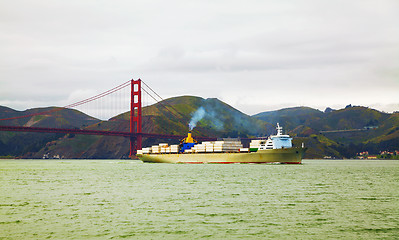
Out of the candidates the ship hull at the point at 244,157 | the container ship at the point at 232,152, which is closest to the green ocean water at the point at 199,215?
the ship hull at the point at 244,157

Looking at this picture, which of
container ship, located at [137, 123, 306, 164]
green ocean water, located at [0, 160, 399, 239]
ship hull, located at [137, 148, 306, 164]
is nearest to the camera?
green ocean water, located at [0, 160, 399, 239]

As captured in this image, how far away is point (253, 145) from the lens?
10031cm

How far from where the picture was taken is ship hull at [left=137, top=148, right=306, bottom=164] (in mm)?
94562

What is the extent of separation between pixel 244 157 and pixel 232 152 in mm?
5992

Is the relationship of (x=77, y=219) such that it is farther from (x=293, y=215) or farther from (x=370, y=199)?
(x=370, y=199)

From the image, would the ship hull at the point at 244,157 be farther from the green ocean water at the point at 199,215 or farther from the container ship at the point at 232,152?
the green ocean water at the point at 199,215

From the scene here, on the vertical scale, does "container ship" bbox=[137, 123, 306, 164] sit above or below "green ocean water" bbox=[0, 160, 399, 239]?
above

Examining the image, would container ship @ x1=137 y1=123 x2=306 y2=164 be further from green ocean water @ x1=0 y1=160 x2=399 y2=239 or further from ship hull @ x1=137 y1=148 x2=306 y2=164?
green ocean water @ x1=0 y1=160 x2=399 y2=239

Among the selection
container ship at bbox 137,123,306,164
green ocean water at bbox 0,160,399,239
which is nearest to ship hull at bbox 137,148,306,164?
container ship at bbox 137,123,306,164

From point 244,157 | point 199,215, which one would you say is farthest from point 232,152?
point 199,215

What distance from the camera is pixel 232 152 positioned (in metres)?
106

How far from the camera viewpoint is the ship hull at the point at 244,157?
9456cm

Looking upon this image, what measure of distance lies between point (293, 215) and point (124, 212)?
9121mm

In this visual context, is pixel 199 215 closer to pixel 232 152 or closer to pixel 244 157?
pixel 244 157
